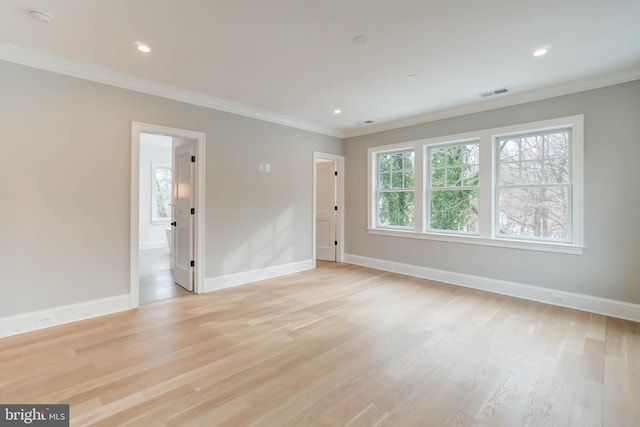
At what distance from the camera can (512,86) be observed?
364cm

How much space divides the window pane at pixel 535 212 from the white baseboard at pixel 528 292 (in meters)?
0.72

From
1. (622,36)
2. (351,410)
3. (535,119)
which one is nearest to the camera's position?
(351,410)

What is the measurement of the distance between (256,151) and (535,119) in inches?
155

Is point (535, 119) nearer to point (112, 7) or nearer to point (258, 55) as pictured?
point (258, 55)

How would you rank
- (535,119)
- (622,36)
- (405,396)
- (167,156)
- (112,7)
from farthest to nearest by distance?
1. (167,156)
2. (535,119)
3. (622,36)
4. (112,7)
5. (405,396)

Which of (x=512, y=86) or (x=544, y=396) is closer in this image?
(x=544, y=396)

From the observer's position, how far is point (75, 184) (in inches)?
123

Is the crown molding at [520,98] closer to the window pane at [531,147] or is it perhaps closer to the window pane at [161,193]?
the window pane at [531,147]

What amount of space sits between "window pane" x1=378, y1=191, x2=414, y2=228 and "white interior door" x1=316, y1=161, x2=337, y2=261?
106 centimetres

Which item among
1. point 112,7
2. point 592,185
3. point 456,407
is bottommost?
point 456,407

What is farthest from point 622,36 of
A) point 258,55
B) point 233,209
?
point 233,209

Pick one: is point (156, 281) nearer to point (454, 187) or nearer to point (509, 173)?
point (454, 187)

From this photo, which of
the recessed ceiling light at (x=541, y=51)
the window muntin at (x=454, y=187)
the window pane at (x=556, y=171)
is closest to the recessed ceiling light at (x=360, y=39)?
the recessed ceiling light at (x=541, y=51)

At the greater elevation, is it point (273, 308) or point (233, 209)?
point (233, 209)
